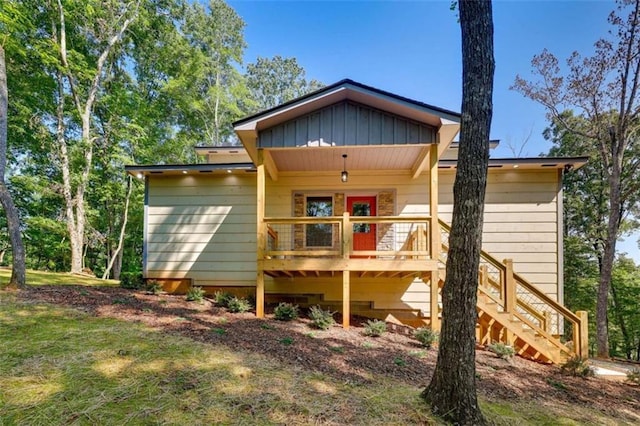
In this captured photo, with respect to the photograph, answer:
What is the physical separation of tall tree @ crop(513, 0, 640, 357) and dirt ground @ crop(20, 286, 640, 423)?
224 inches

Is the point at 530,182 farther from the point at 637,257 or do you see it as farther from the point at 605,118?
the point at 637,257

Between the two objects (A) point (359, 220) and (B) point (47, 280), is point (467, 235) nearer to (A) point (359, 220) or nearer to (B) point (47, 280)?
(A) point (359, 220)

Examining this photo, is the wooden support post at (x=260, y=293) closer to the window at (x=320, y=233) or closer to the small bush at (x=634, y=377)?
the window at (x=320, y=233)

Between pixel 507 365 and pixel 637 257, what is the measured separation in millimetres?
16377

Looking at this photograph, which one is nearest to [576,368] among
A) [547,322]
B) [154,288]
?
[547,322]

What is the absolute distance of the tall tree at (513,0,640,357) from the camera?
8630 mm

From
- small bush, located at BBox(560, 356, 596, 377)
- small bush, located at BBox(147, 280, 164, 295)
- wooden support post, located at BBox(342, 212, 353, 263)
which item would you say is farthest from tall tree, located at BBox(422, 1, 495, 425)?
small bush, located at BBox(147, 280, 164, 295)

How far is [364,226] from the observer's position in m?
8.48

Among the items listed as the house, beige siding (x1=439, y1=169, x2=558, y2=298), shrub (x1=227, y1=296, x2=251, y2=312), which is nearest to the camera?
the house

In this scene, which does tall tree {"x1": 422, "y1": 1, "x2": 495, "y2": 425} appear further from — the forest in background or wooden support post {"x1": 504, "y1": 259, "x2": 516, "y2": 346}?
the forest in background

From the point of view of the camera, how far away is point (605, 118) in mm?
10031

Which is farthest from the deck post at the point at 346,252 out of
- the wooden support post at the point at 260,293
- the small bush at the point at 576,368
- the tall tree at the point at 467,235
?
the small bush at the point at 576,368

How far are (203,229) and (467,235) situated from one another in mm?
6962

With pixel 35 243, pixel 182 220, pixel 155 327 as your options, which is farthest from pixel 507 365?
pixel 35 243
